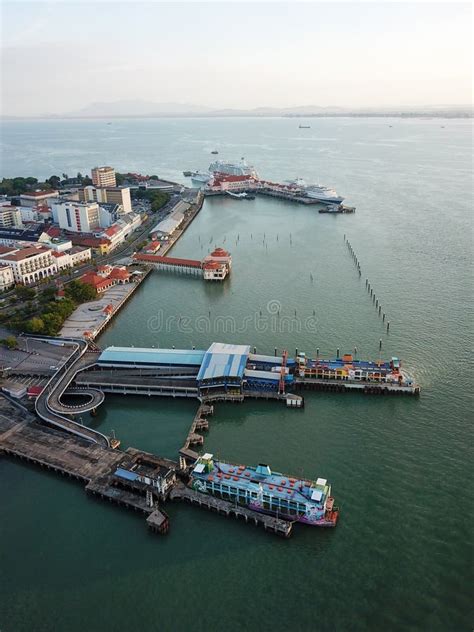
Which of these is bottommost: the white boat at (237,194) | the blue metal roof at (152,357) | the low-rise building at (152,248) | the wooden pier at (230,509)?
the white boat at (237,194)

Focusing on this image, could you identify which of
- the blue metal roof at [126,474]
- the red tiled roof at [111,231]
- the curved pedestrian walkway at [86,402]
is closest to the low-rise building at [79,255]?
the red tiled roof at [111,231]

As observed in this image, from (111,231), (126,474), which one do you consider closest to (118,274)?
(111,231)

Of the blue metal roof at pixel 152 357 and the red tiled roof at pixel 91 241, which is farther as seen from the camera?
the red tiled roof at pixel 91 241

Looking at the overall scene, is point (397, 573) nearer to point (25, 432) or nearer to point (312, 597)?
point (312, 597)

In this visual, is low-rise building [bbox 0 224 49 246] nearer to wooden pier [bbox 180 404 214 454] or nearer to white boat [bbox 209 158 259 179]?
wooden pier [bbox 180 404 214 454]

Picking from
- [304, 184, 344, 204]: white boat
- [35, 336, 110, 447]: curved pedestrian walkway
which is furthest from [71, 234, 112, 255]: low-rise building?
[304, 184, 344, 204]: white boat

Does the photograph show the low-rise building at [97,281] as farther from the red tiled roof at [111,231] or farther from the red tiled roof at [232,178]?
the red tiled roof at [232,178]

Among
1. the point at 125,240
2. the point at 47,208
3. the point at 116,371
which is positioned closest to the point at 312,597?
the point at 116,371
